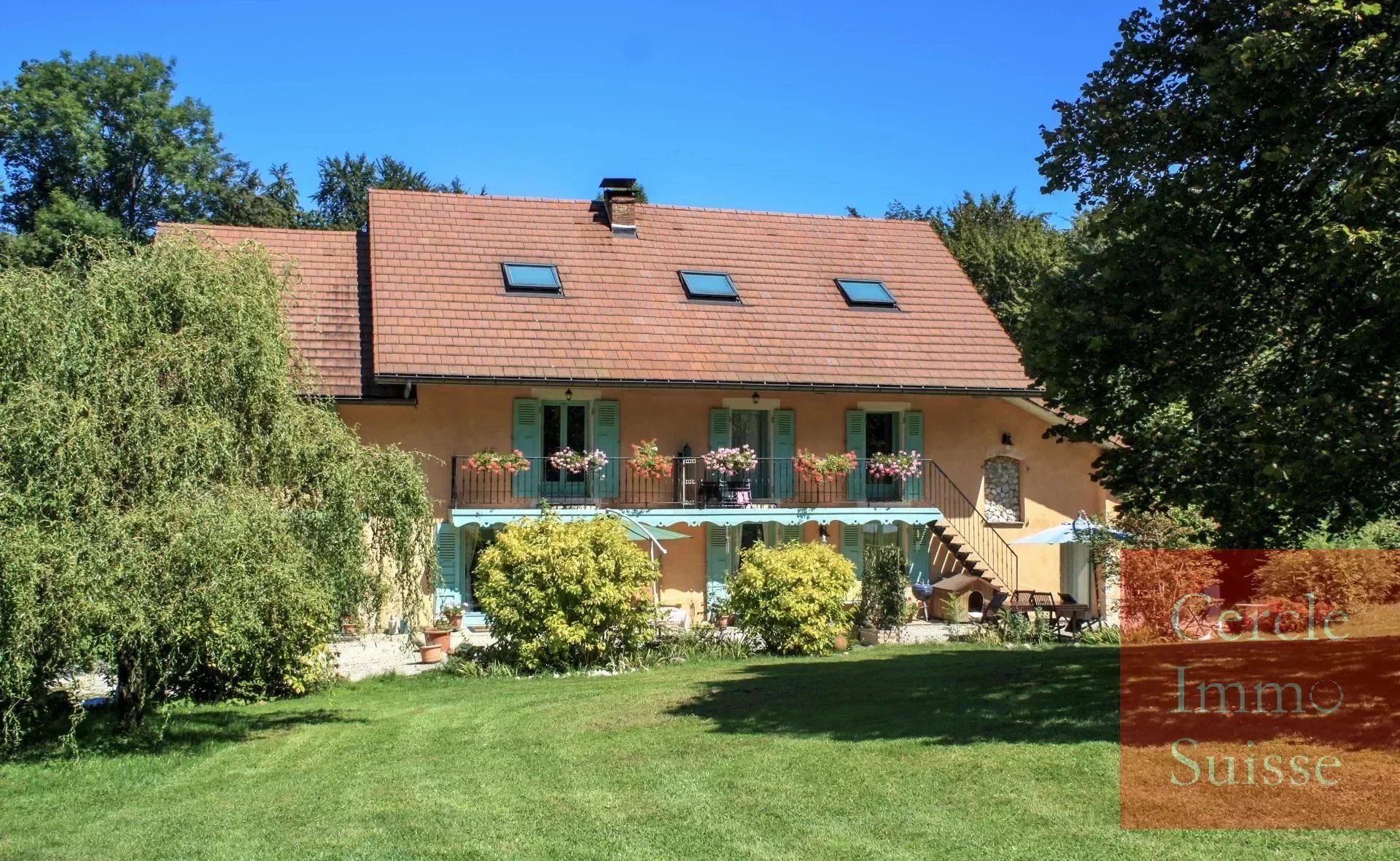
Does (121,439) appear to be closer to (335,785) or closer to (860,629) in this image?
(335,785)

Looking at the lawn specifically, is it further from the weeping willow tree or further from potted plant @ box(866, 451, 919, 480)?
potted plant @ box(866, 451, 919, 480)

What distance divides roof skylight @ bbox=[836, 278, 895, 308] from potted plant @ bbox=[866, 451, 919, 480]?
139 inches

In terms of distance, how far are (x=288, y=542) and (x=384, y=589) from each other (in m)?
1.62

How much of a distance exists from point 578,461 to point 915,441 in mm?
6515

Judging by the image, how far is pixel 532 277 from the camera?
79.0 ft

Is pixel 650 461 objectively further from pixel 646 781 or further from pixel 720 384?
pixel 646 781

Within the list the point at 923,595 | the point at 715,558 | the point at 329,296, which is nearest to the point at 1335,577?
the point at 923,595

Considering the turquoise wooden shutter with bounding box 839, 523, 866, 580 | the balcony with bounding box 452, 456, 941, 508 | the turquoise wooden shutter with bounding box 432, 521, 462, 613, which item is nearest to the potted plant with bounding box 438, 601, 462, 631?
the turquoise wooden shutter with bounding box 432, 521, 462, 613

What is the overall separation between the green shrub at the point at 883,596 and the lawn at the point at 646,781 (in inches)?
213

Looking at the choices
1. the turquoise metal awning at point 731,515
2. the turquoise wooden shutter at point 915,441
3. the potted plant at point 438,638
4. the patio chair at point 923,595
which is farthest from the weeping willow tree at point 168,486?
the turquoise wooden shutter at point 915,441

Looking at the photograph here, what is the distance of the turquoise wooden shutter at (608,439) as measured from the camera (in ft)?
74.4

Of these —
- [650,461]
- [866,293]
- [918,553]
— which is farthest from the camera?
[866,293]

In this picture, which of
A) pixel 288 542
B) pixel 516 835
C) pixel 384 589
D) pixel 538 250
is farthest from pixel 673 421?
pixel 516 835

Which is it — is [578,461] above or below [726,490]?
above
